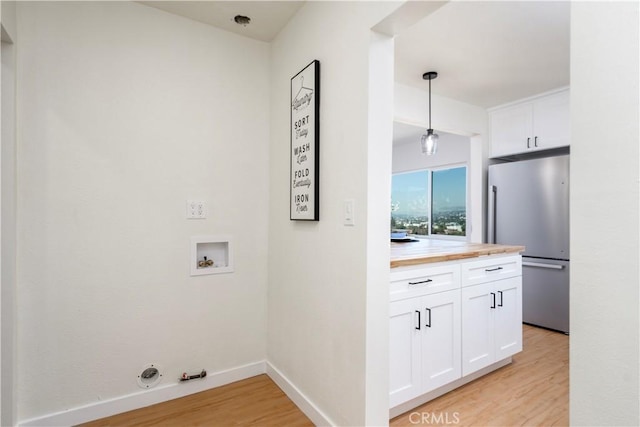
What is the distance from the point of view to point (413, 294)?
188cm

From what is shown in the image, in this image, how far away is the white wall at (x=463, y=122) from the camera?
3.35 meters

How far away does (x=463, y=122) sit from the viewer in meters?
3.80

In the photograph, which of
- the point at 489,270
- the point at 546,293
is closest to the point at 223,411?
the point at 489,270

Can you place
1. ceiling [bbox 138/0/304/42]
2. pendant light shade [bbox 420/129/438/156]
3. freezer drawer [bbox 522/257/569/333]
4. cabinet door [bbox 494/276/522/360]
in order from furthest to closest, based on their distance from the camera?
1. freezer drawer [bbox 522/257/569/333]
2. pendant light shade [bbox 420/129/438/156]
3. cabinet door [bbox 494/276/522/360]
4. ceiling [bbox 138/0/304/42]

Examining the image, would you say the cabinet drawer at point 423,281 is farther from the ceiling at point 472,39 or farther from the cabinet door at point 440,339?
the ceiling at point 472,39

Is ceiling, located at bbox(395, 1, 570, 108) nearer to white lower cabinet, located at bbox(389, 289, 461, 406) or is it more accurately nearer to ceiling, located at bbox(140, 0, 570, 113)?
ceiling, located at bbox(140, 0, 570, 113)

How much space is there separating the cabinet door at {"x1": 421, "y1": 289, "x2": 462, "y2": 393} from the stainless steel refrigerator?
6.34 ft

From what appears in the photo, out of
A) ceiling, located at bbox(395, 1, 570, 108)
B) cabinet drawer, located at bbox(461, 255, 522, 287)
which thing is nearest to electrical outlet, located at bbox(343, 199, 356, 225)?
cabinet drawer, located at bbox(461, 255, 522, 287)

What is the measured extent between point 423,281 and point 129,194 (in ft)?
5.98

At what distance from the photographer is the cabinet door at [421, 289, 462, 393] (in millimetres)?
1957

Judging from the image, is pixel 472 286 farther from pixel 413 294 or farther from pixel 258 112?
pixel 258 112

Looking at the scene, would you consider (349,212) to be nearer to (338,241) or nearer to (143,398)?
(338,241)

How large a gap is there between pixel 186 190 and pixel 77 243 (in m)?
0.66

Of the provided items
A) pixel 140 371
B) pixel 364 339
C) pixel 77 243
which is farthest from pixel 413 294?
pixel 77 243
